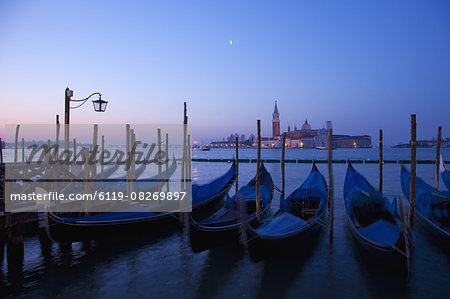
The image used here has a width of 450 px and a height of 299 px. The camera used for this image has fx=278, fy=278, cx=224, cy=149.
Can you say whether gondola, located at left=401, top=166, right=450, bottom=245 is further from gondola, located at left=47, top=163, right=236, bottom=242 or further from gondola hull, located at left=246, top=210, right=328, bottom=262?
gondola, located at left=47, top=163, right=236, bottom=242

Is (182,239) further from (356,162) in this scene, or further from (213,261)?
(356,162)

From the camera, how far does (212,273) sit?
468 cm

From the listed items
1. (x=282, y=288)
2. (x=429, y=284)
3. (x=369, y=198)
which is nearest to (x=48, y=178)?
(x=282, y=288)

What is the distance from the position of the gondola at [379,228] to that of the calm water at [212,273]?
1.42 ft

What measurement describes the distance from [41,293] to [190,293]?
84.9 inches

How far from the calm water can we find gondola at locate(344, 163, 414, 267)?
0.43 metres

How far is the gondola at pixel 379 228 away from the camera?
4109 millimetres

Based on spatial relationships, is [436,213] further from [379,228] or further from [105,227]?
[105,227]

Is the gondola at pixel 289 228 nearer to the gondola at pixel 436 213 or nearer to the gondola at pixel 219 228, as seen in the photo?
the gondola at pixel 219 228

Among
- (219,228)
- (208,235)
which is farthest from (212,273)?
(219,228)

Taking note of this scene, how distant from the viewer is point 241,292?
4.10 m

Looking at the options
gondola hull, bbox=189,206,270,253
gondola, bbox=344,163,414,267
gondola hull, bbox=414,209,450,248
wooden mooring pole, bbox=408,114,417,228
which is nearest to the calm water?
gondola hull, bbox=414,209,450,248

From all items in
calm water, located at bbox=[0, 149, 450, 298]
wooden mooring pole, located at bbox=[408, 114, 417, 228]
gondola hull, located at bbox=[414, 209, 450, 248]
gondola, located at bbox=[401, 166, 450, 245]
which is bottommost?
calm water, located at bbox=[0, 149, 450, 298]

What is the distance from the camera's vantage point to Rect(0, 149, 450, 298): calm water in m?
4.11
